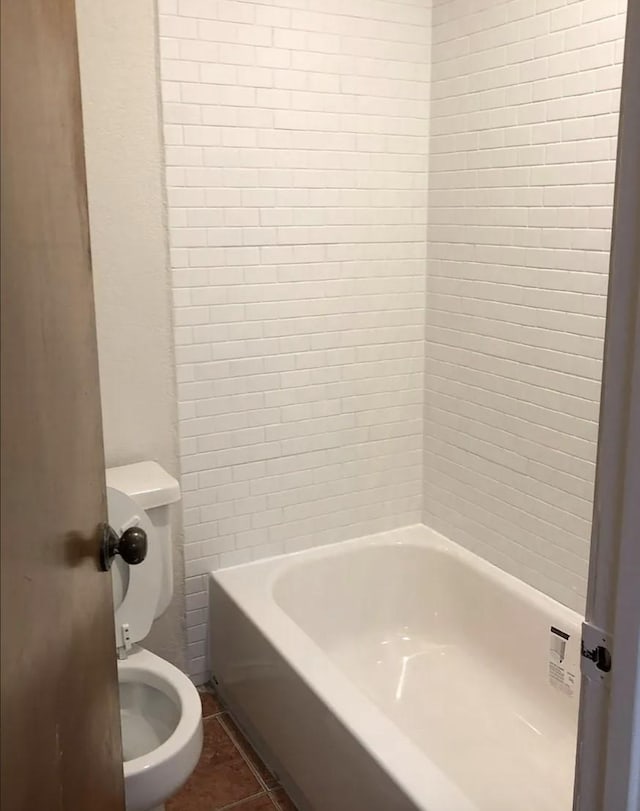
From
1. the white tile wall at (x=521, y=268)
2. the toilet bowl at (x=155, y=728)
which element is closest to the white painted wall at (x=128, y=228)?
the toilet bowl at (x=155, y=728)

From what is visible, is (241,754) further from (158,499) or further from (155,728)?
(158,499)

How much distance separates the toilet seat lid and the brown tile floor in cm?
49

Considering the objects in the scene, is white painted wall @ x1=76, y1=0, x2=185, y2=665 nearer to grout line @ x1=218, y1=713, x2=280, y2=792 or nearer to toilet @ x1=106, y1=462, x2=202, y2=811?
toilet @ x1=106, y1=462, x2=202, y2=811

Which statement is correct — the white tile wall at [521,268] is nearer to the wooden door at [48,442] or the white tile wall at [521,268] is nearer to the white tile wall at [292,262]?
the white tile wall at [292,262]

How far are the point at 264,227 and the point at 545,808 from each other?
5.90 feet

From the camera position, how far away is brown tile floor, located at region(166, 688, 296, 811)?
2.18 metres

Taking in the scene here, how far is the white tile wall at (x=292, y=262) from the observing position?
7.61ft

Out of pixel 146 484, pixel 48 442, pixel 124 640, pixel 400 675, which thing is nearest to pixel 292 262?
pixel 146 484

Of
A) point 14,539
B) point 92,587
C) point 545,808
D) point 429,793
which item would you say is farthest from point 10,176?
point 545,808

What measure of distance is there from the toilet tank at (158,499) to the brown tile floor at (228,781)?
506mm

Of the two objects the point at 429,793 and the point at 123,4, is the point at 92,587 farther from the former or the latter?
the point at 123,4

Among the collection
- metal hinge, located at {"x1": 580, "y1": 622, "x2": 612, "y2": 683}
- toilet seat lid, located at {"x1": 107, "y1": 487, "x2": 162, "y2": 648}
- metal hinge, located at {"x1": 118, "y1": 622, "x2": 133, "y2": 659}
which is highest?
metal hinge, located at {"x1": 580, "y1": 622, "x2": 612, "y2": 683}

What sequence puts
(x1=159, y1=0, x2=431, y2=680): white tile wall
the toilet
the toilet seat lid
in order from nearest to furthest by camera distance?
the toilet, the toilet seat lid, (x1=159, y1=0, x2=431, y2=680): white tile wall

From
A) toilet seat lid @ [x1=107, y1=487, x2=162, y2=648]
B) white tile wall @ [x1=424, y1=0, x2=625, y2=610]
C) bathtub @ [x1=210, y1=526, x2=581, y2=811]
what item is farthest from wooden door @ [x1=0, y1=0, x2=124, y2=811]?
white tile wall @ [x1=424, y1=0, x2=625, y2=610]
